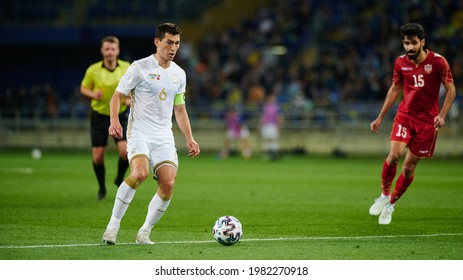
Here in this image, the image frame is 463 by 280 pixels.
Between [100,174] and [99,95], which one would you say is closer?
[99,95]

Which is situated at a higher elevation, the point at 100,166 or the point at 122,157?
the point at 122,157

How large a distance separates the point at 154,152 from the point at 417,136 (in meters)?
3.90

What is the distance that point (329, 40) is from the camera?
1380 inches

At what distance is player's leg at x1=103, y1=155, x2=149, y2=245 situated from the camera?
30.6 ft

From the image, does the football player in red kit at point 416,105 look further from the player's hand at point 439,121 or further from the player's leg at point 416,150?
the player's hand at point 439,121

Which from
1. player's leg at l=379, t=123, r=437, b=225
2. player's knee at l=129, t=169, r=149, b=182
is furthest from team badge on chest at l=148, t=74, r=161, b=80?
player's leg at l=379, t=123, r=437, b=225

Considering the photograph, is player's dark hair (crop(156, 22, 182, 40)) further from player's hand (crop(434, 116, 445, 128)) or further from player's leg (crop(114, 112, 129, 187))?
player's leg (crop(114, 112, 129, 187))

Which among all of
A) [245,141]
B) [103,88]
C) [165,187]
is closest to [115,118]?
[165,187]

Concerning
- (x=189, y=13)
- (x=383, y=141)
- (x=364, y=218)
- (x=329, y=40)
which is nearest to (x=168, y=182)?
(x=364, y=218)

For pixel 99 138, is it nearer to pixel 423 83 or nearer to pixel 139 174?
pixel 139 174

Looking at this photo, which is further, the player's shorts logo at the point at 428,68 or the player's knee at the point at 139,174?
the player's shorts logo at the point at 428,68

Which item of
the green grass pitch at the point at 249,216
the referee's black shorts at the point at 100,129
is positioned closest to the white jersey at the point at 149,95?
the green grass pitch at the point at 249,216

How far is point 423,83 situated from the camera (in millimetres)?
11508

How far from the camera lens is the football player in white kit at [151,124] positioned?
369 inches
